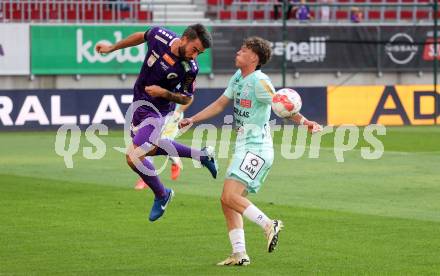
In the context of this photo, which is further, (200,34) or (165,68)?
(165,68)

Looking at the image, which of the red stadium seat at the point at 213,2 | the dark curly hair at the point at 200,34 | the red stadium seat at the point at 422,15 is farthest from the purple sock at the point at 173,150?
the red stadium seat at the point at 422,15

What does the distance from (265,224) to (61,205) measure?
551cm

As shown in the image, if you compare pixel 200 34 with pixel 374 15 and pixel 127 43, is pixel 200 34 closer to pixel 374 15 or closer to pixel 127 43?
pixel 127 43

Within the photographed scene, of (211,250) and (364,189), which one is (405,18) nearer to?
(364,189)

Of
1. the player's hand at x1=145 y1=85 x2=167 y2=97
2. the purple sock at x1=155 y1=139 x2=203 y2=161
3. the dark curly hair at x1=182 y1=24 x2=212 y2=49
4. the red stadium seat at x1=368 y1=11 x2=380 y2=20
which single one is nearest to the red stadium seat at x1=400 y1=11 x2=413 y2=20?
the red stadium seat at x1=368 y1=11 x2=380 y2=20

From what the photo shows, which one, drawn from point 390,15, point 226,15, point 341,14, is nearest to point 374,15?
point 390,15

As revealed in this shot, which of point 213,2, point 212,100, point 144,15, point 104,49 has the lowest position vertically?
point 212,100

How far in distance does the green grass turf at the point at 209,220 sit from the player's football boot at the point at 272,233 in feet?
0.80

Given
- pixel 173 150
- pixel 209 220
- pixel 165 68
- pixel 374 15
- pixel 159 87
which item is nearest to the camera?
pixel 159 87

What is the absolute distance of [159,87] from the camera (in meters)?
11.6

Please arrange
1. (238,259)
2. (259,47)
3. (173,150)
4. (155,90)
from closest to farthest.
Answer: (259,47), (238,259), (155,90), (173,150)

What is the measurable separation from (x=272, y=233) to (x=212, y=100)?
74.1 ft

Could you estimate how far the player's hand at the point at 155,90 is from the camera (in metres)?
11.5

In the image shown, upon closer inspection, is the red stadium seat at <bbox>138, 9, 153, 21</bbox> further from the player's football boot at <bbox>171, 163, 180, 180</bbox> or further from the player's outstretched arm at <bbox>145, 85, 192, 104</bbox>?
the player's outstretched arm at <bbox>145, 85, 192, 104</bbox>
